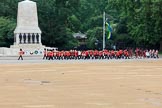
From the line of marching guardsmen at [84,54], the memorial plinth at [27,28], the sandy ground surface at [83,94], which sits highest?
the memorial plinth at [27,28]

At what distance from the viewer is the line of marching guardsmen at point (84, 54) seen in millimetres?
62062

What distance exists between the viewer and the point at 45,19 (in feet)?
300

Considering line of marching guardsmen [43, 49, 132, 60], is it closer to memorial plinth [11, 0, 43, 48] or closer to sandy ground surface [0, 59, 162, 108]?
memorial plinth [11, 0, 43, 48]

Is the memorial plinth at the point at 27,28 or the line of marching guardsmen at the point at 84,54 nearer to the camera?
the line of marching guardsmen at the point at 84,54

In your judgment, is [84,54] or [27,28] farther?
[27,28]

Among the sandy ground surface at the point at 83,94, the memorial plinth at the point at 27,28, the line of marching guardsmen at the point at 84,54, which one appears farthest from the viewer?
the memorial plinth at the point at 27,28

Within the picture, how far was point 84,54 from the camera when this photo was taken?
63844 mm

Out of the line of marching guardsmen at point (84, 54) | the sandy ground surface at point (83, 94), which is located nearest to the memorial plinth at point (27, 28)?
the line of marching guardsmen at point (84, 54)

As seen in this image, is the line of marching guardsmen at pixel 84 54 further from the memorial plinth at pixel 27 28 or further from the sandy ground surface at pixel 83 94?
the sandy ground surface at pixel 83 94

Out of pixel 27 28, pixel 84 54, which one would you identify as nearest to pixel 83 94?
pixel 84 54

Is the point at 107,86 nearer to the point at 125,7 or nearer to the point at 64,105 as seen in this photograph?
the point at 64,105

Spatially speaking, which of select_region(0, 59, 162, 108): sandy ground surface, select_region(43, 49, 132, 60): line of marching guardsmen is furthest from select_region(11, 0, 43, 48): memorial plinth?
select_region(0, 59, 162, 108): sandy ground surface

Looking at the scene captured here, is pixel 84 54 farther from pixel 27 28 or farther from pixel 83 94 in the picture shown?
pixel 83 94

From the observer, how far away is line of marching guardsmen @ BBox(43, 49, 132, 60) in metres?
62.1
